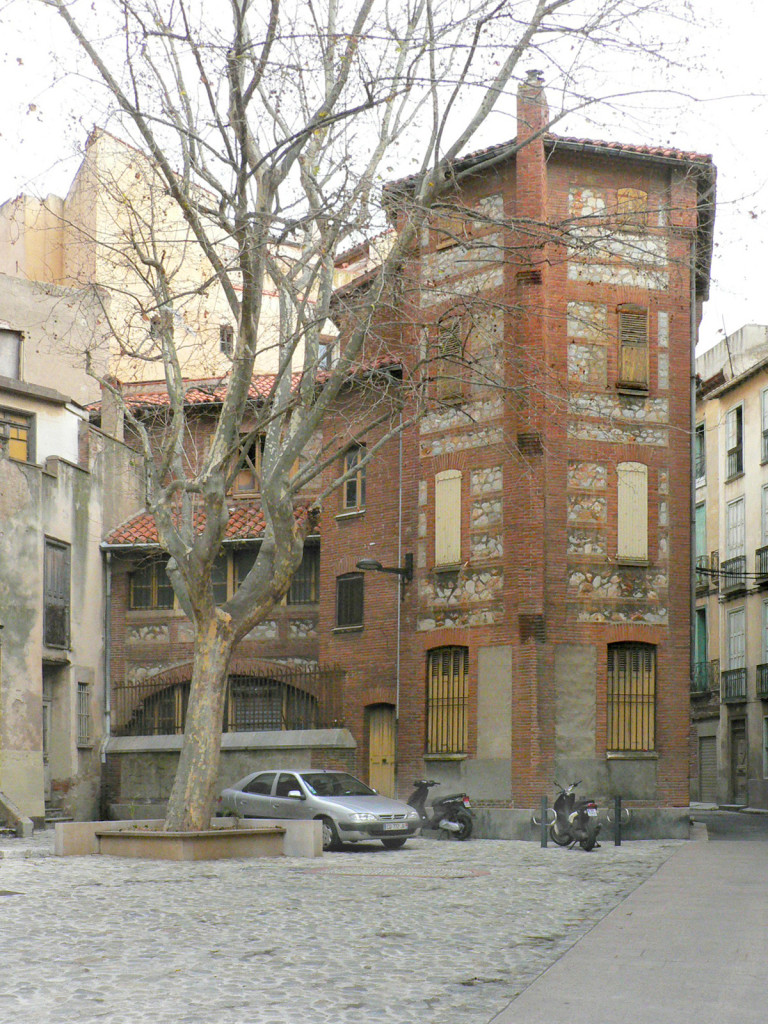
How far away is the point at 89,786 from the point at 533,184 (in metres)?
16.4

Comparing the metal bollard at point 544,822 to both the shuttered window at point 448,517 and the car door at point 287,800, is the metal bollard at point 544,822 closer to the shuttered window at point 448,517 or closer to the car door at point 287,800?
the car door at point 287,800

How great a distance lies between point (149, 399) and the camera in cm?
3200

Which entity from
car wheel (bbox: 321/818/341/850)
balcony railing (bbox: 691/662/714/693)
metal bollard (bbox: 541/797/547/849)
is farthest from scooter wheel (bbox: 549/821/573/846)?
balcony railing (bbox: 691/662/714/693)

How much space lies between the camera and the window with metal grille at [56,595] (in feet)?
95.0

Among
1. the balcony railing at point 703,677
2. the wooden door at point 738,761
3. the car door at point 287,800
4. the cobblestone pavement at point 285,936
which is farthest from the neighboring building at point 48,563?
the balcony railing at point 703,677

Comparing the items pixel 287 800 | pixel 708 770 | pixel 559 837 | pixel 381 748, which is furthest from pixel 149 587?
pixel 708 770

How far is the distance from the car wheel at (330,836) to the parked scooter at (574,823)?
3572 millimetres

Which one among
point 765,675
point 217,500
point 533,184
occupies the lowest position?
point 765,675

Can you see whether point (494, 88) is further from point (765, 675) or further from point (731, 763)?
point (731, 763)

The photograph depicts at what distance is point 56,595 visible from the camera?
29.4 metres

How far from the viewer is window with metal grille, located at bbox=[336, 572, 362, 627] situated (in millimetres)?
28922

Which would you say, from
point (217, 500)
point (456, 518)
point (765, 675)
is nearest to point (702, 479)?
point (765, 675)

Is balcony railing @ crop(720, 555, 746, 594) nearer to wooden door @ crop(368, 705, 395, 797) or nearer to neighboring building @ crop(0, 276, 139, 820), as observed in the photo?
wooden door @ crop(368, 705, 395, 797)

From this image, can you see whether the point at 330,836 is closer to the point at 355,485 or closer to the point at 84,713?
the point at 355,485
